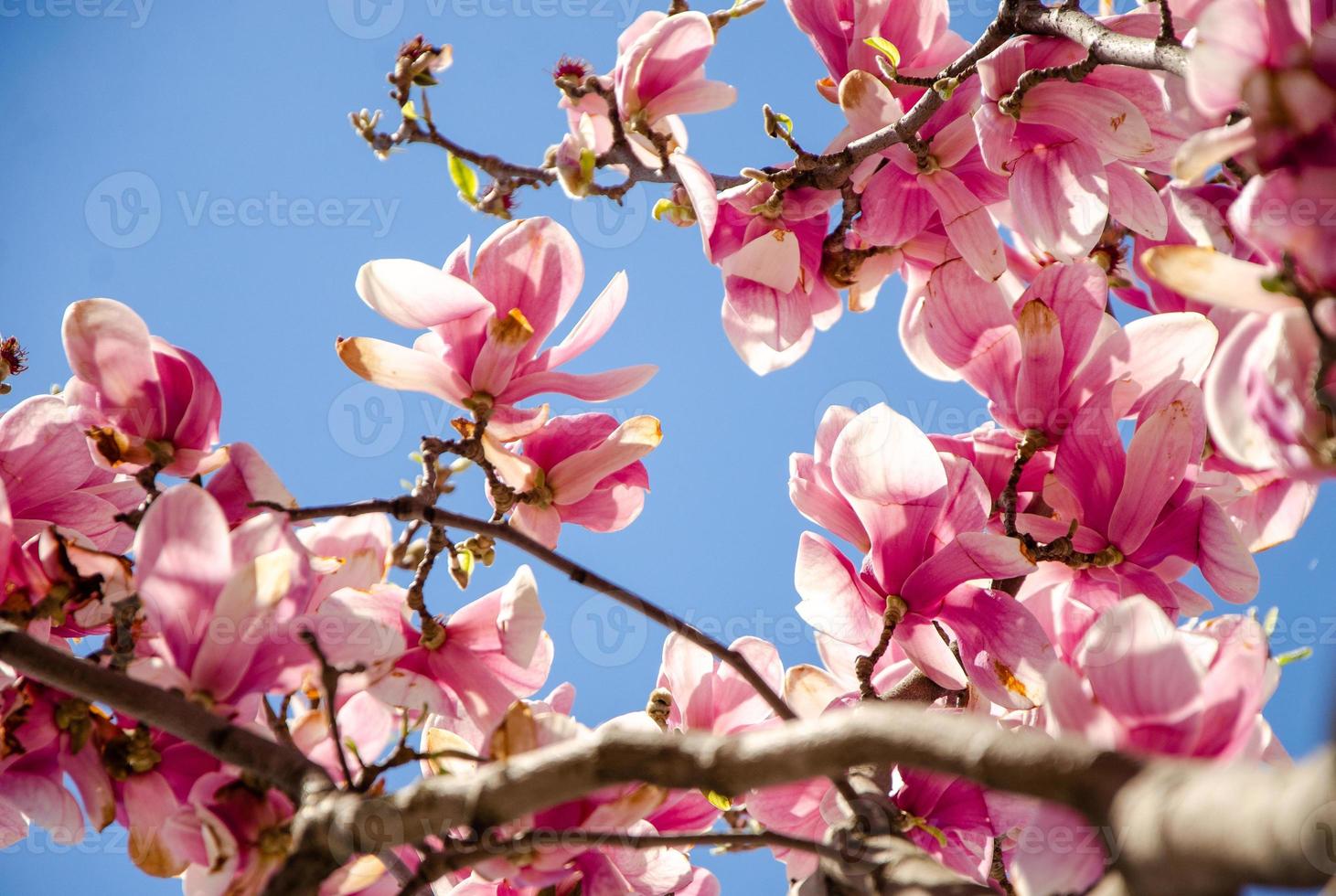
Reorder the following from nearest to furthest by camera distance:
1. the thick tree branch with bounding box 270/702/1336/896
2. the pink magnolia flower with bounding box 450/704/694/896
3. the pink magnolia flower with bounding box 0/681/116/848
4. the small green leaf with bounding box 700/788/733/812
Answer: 1. the thick tree branch with bounding box 270/702/1336/896
2. the pink magnolia flower with bounding box 450/704/694/896
3. the pink magnolia flower with bounding box 0/681/116/848
4. the small green leaf with bounding box 700/788/733/812

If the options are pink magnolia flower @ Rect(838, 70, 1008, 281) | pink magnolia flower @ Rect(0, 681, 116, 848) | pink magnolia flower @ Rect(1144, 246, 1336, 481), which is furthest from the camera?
pink magnolia flower @ Rect(838, 70, 1008, 281)

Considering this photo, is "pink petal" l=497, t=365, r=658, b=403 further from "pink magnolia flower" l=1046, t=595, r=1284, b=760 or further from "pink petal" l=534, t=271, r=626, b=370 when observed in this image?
"pink magnolia flower" l=1046, t=595, r=1284, b=760

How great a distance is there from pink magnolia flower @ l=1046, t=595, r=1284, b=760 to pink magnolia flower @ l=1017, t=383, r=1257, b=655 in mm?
263

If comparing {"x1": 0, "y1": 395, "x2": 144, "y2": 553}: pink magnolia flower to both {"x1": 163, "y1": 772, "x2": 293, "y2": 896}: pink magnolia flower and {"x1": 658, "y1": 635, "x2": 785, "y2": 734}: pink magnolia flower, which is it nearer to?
{"x1": 163, "y1": 772, "x2": 293, "y2": 896}: pink magnolia flower

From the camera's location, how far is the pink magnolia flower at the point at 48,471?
0.84 metres

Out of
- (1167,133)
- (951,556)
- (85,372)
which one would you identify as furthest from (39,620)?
(1167,133)

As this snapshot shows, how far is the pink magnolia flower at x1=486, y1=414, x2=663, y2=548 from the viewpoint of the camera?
2.95 ft

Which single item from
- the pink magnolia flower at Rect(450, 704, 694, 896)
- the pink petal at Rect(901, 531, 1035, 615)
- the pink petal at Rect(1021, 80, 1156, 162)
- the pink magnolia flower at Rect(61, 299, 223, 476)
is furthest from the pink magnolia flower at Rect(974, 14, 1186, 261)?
the pink magnolia flower at Rect(61, 299, 223, 476)

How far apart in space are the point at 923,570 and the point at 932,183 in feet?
1.18

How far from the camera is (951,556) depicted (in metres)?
0.79

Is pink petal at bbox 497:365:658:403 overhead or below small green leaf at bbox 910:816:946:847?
overhead

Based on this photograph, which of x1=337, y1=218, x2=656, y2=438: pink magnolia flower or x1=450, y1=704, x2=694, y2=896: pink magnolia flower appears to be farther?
x1=337, y1=218, x2=656, y2=438: pink magnolia flower

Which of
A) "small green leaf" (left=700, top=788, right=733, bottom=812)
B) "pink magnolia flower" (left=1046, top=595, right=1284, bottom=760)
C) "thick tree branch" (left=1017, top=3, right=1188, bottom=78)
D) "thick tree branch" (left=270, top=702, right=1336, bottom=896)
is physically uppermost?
"thick tree branch" (left=1017, top=3, right=1188, bottom=78)

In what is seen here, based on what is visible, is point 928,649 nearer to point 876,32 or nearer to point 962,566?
point 962,566
